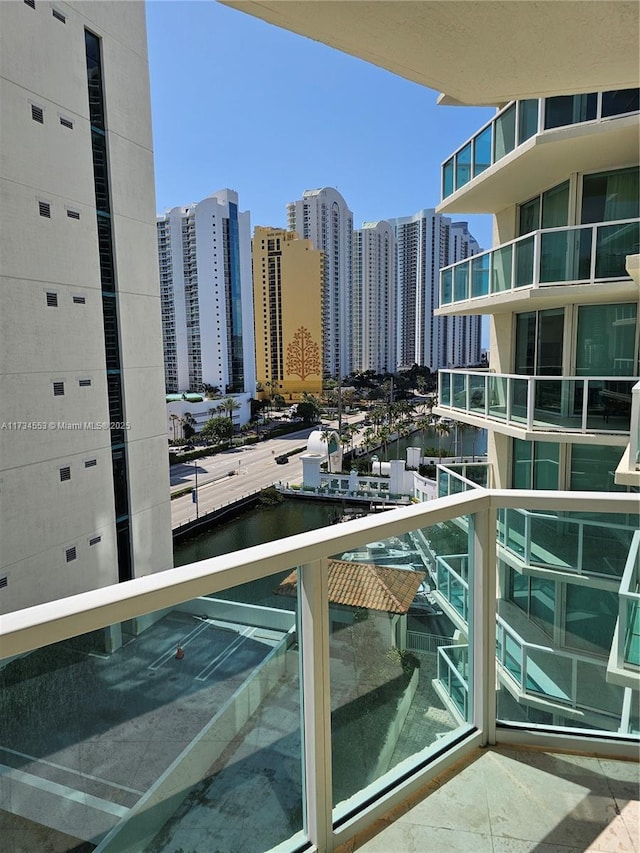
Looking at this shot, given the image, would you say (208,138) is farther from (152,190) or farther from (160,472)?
(160,472)

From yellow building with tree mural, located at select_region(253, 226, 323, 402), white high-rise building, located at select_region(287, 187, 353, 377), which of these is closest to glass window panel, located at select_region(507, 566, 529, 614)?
yellow building with tree mural, located at select_region(253, 226, 323, 402)

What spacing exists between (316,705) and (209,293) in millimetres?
63742

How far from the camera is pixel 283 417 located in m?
62.9

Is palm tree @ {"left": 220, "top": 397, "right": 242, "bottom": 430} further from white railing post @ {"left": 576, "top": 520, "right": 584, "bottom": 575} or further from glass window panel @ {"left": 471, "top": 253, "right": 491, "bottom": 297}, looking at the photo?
white railing post @ {"left": 576, "top": 520, "right": 584, "bottom": 575}

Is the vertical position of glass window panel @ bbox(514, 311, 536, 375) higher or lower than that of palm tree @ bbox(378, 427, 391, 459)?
higher

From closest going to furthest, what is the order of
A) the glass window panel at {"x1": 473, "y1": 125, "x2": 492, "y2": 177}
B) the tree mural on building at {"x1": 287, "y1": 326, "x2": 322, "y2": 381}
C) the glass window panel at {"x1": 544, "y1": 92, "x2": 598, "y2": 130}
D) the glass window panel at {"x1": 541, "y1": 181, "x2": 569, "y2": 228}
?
the glass window panel at {"x1": 544, "y1": 92, "x2": 598, "y2": 130}
the glass window panel at {"x1": 541, "y1": 181, "x2": 569, "y2": 228}
the glass window panel at {"x1": 473, "y1": 125, "x2": 492, "y2": 177}
the tree mural on building at {"x1": 287, "y1": 326, "x2": 322, "y2": 381}

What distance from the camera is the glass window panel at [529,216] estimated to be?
776 cm

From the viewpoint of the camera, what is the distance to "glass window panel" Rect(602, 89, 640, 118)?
585cm

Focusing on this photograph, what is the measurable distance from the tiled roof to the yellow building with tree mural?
217ft

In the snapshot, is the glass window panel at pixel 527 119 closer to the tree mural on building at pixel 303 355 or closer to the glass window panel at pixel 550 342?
the glass window panel at pixel 550 342

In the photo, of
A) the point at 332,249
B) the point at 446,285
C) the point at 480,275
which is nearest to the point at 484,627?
the point at 480,275

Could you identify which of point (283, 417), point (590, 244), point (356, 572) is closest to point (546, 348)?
point (590, 244)

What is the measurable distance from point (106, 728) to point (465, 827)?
3.56ft

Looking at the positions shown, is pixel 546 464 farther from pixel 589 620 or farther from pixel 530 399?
pixel 589 620
